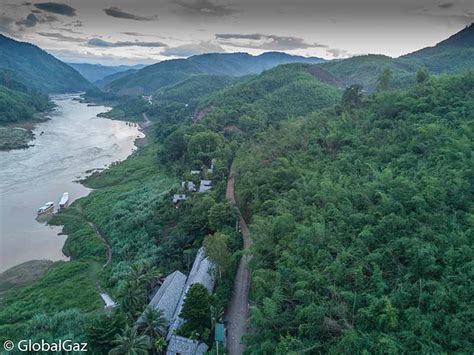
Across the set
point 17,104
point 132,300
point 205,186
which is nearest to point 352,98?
point 205,186

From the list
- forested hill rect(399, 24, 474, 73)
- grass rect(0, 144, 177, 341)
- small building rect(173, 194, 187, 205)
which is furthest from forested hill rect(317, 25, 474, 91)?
grass rect(0, 144, 177, 341)

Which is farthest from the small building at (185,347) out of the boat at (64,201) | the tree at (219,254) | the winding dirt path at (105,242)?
the boat at (64,201)

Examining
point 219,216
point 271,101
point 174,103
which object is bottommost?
point 174,103

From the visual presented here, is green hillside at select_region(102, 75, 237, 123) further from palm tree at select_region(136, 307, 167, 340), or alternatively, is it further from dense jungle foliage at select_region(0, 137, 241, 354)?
palm tree at select_region(136, 307, 167, 340)

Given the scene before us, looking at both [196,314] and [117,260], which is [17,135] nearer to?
[117,260]

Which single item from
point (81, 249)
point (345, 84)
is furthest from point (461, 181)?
point (345, 84)

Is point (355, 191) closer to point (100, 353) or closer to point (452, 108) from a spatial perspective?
point (452, 108)

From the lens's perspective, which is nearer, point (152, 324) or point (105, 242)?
point (152, 324)
